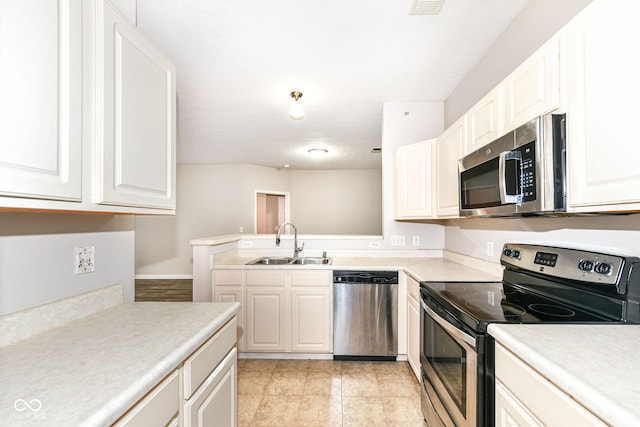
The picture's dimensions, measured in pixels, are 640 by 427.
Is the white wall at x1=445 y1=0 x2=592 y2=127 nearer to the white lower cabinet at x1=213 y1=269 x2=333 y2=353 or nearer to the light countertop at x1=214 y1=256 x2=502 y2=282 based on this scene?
the light countertop at x1=214 y1=256 x2=502 y2=282

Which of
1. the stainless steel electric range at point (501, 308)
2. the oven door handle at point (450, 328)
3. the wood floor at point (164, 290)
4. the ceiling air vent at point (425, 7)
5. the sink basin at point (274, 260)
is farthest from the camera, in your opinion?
the wood floor at point (164, 290)

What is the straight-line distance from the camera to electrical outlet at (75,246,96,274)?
1.26 meters

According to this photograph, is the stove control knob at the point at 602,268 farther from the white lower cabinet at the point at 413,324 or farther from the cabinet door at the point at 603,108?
the white lower cabinet at the point at 413,324

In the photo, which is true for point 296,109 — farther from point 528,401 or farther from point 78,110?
point 528,401

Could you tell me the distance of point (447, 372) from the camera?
1476 millimetres

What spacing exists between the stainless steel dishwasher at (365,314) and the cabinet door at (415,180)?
0.61 m

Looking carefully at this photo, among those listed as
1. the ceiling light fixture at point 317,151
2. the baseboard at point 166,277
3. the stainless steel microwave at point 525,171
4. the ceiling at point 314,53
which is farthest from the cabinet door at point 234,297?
the baseboard at point 166,277

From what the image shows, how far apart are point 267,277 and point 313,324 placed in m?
0.61

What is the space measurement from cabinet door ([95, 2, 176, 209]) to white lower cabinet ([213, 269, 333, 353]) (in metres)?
1.50

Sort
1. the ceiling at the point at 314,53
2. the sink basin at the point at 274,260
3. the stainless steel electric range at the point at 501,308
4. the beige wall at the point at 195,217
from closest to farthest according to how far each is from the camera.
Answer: the stainless steel electric range at the point at 501,308, the ceiling at the point at 314,53, the sink basin at the point at 274,260, the beige wall at the point at 195,217

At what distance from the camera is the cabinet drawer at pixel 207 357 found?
1027 millimetres

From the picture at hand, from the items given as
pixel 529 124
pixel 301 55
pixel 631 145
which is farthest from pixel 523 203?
pixel 301 55

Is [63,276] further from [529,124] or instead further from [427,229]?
[427,229]

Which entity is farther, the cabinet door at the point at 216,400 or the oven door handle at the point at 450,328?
the oven door handle at the point at 450,328
